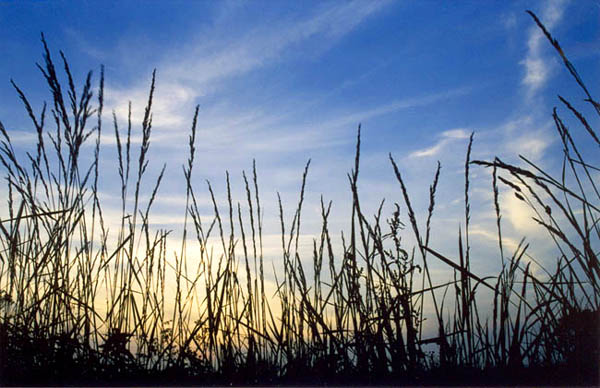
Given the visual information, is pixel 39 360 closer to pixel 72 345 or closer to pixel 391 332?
pixel 72 345

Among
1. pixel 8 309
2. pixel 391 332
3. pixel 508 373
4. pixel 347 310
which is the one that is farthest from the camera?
pixel 8 309

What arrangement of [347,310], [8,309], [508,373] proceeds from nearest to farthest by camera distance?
1. [508,373]
2. [347,310]
3. [8,309]

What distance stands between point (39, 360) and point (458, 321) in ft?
5.21

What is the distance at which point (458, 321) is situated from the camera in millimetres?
2025

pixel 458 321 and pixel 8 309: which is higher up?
pixel 8 309

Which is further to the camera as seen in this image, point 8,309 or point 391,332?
point 8,309

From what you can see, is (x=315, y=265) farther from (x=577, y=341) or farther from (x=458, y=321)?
(x=577, y=341)

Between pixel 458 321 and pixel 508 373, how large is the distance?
0.25m

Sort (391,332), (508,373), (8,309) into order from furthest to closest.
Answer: (8,309) → (391,332) → (508,373)

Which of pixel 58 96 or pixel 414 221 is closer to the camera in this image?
pixel 414 221

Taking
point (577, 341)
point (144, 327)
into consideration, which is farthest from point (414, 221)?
point (144, 327)

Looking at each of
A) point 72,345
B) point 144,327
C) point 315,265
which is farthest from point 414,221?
point 72,345

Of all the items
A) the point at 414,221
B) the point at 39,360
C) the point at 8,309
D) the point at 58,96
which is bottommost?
the point at 39,360

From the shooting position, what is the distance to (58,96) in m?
2.40
